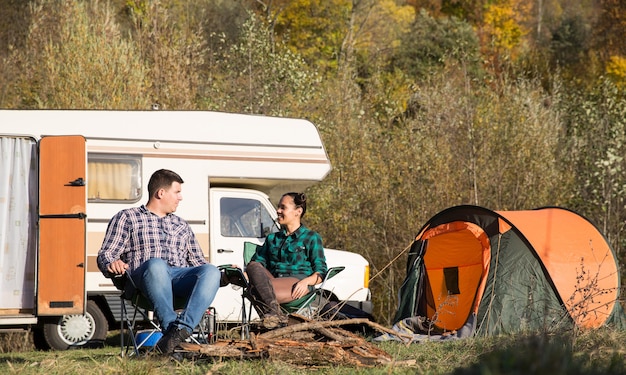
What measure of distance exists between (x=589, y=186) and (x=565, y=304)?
10023 millimetres

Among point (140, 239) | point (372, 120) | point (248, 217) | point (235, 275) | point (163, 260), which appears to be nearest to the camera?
point (163, 260)

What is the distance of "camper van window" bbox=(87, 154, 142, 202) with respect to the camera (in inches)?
412

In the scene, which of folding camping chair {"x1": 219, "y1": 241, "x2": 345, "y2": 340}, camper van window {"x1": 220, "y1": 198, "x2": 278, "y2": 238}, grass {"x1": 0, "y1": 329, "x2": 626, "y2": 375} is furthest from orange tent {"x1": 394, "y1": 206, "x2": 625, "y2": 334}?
folding camping chair {"x1": 219, "y1": 241, "x2": 345, "y2": 340}

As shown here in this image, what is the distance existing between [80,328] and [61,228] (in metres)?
1.62

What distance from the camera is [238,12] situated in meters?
34.5

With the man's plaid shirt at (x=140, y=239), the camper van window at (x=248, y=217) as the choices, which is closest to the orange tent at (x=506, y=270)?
the camper van window at (x=248, y=217)

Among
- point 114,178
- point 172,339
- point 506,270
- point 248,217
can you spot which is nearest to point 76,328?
point 114,178

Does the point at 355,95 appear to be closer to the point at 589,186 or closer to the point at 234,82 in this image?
the point at 234,82

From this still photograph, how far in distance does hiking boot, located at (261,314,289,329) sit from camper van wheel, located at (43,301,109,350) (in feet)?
15.8

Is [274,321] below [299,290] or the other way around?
below

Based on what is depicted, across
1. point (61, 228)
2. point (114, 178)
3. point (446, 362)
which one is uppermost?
point (114, 178)

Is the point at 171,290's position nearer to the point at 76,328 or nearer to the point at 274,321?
the point at 274,321

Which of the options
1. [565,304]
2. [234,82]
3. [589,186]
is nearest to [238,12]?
[234,82]

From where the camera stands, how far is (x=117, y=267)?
259 inches
